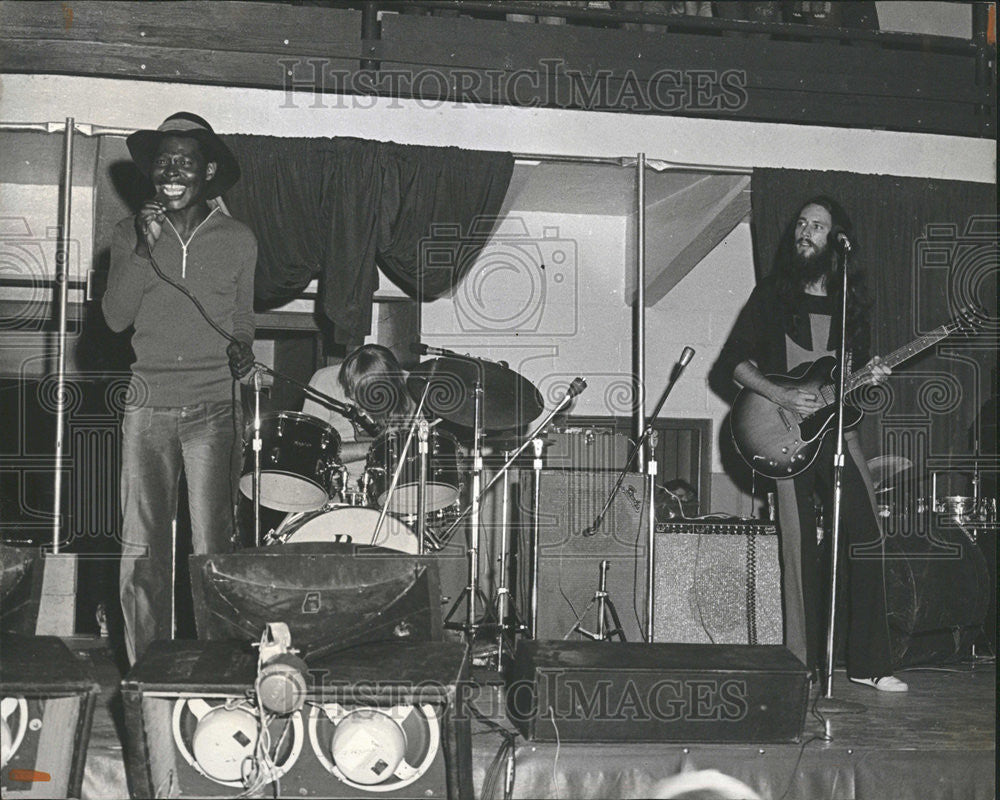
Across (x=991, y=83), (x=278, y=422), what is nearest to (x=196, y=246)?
(x=278, y=422)

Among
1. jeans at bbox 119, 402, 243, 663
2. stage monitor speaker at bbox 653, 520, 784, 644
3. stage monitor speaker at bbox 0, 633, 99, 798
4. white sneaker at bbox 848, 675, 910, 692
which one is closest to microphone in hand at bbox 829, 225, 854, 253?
stage monitor speaker at bbox 653, 520, 784, 644

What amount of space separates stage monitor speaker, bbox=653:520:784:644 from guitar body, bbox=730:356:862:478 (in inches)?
18.4

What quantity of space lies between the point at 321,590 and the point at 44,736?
0.81m

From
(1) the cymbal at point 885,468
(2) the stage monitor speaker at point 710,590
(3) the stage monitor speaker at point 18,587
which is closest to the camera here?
(3) the stage monitor speaker at point 18,587

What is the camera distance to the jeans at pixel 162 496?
3746 mm

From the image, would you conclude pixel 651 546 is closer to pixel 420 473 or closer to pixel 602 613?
pixel 602 613

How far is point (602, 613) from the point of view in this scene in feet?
17.1

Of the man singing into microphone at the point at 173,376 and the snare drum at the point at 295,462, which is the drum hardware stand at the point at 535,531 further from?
the man singing into microphone at the point at 173,376

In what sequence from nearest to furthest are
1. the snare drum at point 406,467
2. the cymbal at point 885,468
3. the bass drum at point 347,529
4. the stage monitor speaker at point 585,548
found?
1. the bass drum at point 347,529
2. the snare drum at point 406,467
3. the stage monitor speaker at point 585,548
4. the cymbal at point 885,468

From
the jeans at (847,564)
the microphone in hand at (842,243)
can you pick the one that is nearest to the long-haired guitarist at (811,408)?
the jeans at (847,564)

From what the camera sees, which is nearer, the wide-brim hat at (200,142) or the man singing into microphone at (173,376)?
the man singing into microphone at (173,376)

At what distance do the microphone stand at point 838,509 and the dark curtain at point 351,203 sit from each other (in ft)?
8.01

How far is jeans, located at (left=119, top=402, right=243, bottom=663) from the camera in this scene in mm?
3746

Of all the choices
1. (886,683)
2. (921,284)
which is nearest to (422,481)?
(886,683)
